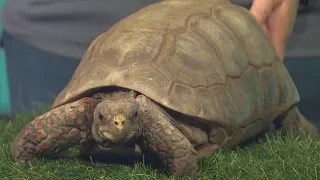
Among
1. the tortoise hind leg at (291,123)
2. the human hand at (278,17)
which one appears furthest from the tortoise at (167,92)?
the human hand at (278,17)

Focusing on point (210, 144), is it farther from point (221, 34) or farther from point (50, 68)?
point (50, 68)

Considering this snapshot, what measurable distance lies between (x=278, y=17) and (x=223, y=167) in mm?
1234

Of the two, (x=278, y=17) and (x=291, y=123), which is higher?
(x=278, y=17)

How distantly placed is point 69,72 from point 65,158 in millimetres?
1379

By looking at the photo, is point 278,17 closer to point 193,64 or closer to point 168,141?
point 193,64

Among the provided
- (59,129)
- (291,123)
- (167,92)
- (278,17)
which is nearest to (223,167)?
(167,92)

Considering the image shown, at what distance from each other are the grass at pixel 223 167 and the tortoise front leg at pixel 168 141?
63 millimetres

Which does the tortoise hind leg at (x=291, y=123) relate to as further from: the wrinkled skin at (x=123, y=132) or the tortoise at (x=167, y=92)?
the wrinkled skin at (x=123, y=132)

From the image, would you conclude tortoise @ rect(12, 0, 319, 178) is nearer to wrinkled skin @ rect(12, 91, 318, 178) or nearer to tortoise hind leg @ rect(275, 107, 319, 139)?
wrinkled skin @ rect(12, 91, 318, 178)

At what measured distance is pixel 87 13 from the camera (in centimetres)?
412

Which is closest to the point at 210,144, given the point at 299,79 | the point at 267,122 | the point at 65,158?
the point at 267,122

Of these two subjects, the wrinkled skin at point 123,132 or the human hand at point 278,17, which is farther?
the human hand at point 278,17

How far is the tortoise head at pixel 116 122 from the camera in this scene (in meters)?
2.39

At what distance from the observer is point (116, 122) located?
238 centimetres
